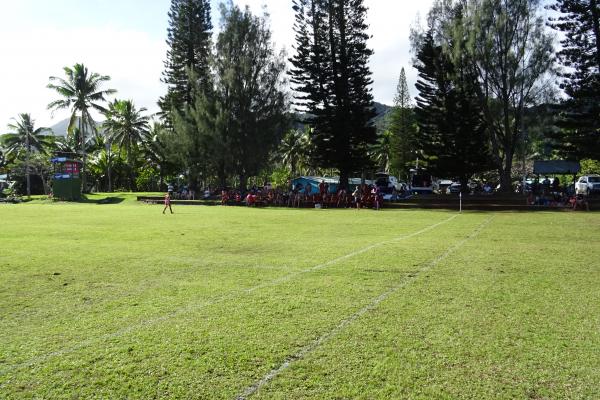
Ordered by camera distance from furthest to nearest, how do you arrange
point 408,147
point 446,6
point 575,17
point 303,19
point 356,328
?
point 408,147
point 303,19
point 446,6
point 575,17
point 356,328

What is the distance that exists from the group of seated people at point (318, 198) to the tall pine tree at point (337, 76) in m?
4.91

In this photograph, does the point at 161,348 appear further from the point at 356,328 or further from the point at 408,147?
the point at 408,147

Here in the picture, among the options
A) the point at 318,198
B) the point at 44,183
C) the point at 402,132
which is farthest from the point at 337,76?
the point at 44,183

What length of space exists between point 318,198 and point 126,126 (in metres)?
33.7

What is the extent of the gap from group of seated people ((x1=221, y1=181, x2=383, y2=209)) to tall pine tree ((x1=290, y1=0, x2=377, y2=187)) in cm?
491

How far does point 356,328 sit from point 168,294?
244cm

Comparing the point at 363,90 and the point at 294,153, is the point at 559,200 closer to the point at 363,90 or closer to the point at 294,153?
the point at 363,90

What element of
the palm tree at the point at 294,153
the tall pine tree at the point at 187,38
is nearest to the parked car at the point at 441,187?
the palm tree at the point at 294,153

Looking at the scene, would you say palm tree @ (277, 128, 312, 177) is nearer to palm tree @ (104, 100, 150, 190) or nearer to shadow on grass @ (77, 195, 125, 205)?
palm tree @ (104, 100, 150, 190)

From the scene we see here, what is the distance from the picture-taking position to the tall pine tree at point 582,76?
26.8 meters

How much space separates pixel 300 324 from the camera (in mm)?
4371

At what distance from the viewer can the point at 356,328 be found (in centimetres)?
427

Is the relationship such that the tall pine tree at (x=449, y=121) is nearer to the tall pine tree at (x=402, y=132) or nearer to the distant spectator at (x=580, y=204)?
the distant spectator at (x=580, y=204)

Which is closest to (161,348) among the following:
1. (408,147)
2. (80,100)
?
(80,100)
